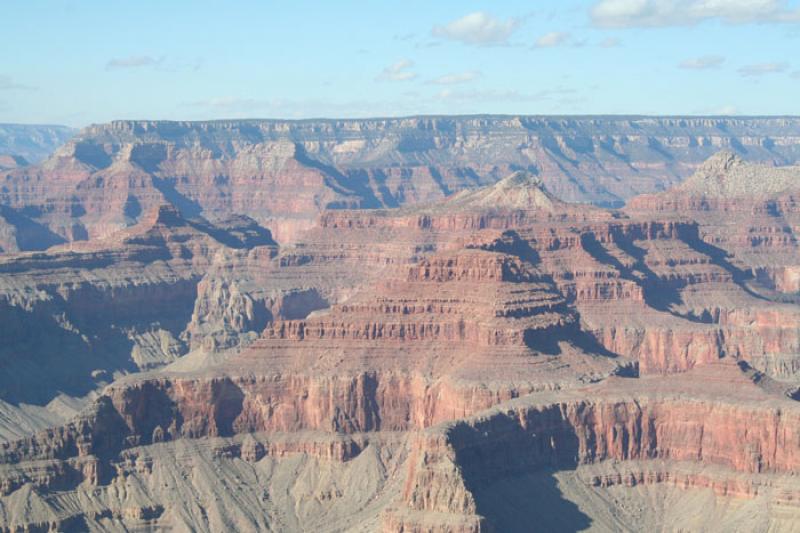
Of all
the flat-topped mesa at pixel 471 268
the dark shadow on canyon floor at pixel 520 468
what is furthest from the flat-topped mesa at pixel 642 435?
the flat-topped mesa at pixel 471 268

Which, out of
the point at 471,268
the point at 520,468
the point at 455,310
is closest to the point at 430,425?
the point at 455,310

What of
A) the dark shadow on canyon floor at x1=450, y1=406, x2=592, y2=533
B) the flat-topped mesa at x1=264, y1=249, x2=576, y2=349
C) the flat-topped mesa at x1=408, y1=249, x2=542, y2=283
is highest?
the flat-topped mesa at x1=408, y1=249, x2=542, y2=283

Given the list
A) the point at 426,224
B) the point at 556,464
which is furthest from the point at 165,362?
the point at 556,464

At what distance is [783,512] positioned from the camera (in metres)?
99.2

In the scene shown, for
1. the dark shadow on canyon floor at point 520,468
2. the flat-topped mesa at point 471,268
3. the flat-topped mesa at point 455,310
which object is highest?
the flat-topped mesa at point 471,268

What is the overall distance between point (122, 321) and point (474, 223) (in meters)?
41.2

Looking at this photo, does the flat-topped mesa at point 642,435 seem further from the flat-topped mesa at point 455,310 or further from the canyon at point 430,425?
the flat-topped mesa at point 455,310

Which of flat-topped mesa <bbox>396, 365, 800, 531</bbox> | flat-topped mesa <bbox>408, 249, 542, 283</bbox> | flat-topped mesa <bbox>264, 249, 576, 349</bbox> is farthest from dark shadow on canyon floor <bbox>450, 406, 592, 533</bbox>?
flat-topped mesa <bbox>408, 249, 542, 283</bbox>

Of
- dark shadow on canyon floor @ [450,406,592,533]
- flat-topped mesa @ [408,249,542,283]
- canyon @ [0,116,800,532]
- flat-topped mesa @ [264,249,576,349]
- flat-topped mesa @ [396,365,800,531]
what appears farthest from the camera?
flat-topped mesa @ [408,249,542,283]

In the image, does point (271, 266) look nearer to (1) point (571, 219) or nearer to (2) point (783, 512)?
(1) point (571, 219)

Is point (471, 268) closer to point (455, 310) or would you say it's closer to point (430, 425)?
point (455, 310)

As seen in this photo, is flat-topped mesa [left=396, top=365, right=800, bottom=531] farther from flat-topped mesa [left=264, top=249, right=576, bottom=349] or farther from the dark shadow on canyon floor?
flat-topped mesa [left=264, top=249, right=576, bottom=349]

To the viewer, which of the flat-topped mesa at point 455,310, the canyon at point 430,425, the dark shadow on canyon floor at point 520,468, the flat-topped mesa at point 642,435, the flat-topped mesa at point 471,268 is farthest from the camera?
the flat-topped mesa at point 471,268

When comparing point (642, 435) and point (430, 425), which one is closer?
point (642, 435)
